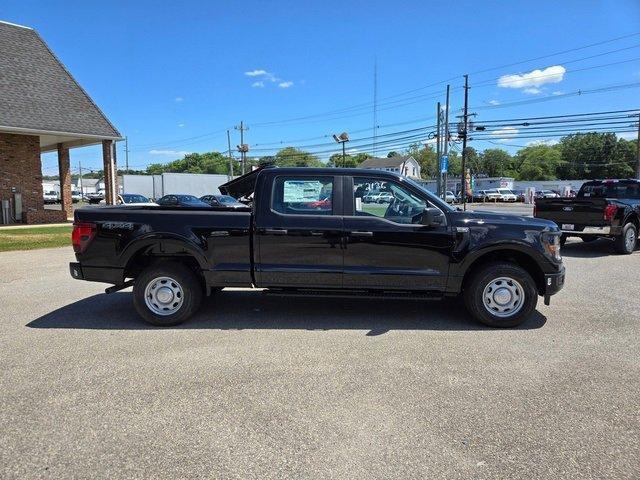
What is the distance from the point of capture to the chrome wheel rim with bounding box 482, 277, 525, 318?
5.51m

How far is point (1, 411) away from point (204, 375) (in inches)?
58.0

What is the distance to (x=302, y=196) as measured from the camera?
5594 mm

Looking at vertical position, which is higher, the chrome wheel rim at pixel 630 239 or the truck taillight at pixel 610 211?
the truck taillight at pixel 610 211

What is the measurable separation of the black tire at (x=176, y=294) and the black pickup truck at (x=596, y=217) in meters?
9.36

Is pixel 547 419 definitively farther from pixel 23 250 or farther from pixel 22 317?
pixel 23 250

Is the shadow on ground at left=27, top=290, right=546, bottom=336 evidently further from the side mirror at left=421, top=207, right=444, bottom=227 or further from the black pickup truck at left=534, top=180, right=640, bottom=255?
the black pickup truck at left=534, top=180, right=640, bottom=255

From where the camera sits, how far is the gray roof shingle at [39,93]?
19250 mm

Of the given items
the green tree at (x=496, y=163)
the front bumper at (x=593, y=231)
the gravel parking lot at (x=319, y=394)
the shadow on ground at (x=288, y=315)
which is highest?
the green tree at (x=496, y=163)

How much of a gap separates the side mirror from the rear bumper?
3537mm

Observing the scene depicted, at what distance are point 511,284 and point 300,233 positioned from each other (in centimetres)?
249

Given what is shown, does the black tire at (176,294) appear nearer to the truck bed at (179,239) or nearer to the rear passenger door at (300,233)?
the truck bed at (179,239)

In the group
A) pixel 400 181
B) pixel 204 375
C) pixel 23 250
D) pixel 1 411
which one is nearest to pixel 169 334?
pixel 204 375

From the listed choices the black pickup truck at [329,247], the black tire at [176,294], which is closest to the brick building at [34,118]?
the black pickup truck at [329,247]

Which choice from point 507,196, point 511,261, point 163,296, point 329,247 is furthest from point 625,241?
point 507,196
